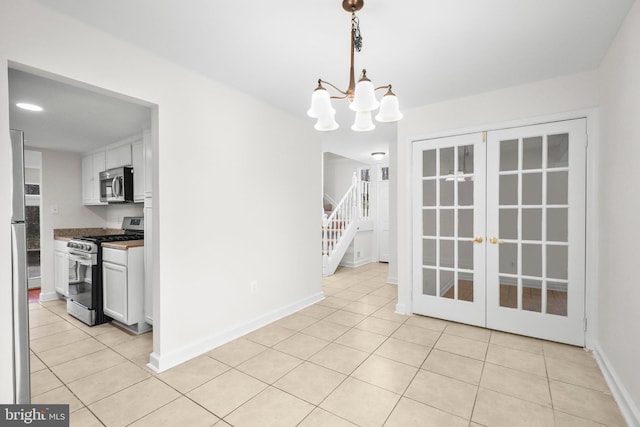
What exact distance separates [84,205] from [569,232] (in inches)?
254

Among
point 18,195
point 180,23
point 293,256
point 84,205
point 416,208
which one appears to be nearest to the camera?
point 18,195

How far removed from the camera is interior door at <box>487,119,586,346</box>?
2.69 metres

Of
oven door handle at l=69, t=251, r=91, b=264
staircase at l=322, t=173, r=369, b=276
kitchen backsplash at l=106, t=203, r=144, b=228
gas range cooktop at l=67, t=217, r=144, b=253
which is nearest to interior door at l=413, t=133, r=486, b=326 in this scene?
staircase at l=322, t=173, r=369, b=276

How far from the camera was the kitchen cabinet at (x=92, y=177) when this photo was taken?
4.35 meters

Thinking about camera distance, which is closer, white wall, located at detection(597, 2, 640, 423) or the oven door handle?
white wall, located at detection(597, 2, 640, 423)

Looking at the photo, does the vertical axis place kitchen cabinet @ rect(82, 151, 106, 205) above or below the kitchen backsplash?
above

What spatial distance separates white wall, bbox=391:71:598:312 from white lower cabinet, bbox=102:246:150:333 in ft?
9.57

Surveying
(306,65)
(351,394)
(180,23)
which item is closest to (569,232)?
(351,394)

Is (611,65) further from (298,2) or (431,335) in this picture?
(431,335)

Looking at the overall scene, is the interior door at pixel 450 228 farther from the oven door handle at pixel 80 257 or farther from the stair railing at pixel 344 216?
the oven door handle at pixel 80 257

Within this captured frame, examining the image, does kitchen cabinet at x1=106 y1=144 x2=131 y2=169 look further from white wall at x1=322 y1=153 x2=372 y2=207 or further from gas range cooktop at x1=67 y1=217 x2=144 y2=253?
white wall at x1=322 y1=153 x2=372 y2=207

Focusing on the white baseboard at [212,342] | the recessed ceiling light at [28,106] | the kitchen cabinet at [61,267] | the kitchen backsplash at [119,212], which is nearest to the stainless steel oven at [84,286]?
the kitchen cabinet at [61,267]

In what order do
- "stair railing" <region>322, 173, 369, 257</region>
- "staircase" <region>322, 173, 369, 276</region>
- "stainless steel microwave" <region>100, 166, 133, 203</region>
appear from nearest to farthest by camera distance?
"stainless steel microwave" <region>100, 166, 133, 203</region>
"staircase" <region>322, 173, 369, 276</region>
"stair railing" <region>322, 173, 369, 257</region>

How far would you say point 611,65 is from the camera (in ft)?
7.20
